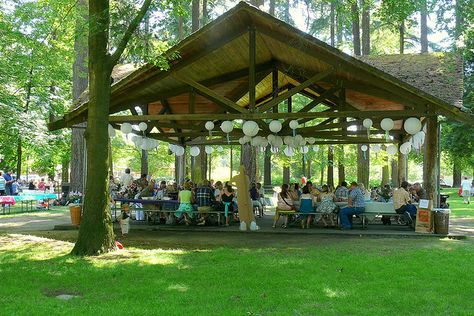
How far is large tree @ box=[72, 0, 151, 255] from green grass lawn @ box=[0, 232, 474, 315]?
43cm

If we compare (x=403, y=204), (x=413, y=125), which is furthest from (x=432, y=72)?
(x=403, y=204)

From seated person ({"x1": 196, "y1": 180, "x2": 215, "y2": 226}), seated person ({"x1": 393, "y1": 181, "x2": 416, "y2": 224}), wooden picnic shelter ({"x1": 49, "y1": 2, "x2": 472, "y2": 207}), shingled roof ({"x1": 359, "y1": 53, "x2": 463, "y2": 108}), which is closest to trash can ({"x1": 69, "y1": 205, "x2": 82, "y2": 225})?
wooden picnic shelter ({"x1": 49, "y1": 2, "x2": 472, "y2": 207})

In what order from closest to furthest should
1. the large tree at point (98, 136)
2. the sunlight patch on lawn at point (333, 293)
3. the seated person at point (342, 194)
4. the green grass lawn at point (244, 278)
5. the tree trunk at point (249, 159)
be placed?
the green grass lawn at point (244, 278) → the sunlight patch on lawn at point (333, 293) → the large tree at point (98, 136) → the seated person at point (342, 194) → the tree trunk at point (249, 159)

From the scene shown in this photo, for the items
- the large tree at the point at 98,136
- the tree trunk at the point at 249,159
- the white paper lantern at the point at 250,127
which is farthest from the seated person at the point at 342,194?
the large tree at the point at 98,136

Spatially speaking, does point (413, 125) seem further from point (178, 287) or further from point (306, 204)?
point (178, 287)

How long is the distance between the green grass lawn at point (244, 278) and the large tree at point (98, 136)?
0.43 metres

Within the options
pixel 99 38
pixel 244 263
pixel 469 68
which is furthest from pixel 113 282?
pixel 469 68

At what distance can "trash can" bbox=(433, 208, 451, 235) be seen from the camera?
10141 millimetres

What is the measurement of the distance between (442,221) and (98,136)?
713cm

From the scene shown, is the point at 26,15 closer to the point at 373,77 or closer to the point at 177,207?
the point at 177,207

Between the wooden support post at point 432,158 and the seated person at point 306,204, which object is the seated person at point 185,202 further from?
the wooden support post at point 432,158

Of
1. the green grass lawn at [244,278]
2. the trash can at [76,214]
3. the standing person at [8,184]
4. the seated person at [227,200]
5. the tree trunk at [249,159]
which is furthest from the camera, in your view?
the standing person at [8,184]

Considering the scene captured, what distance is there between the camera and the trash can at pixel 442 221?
10.1m

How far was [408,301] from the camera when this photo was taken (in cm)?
500
